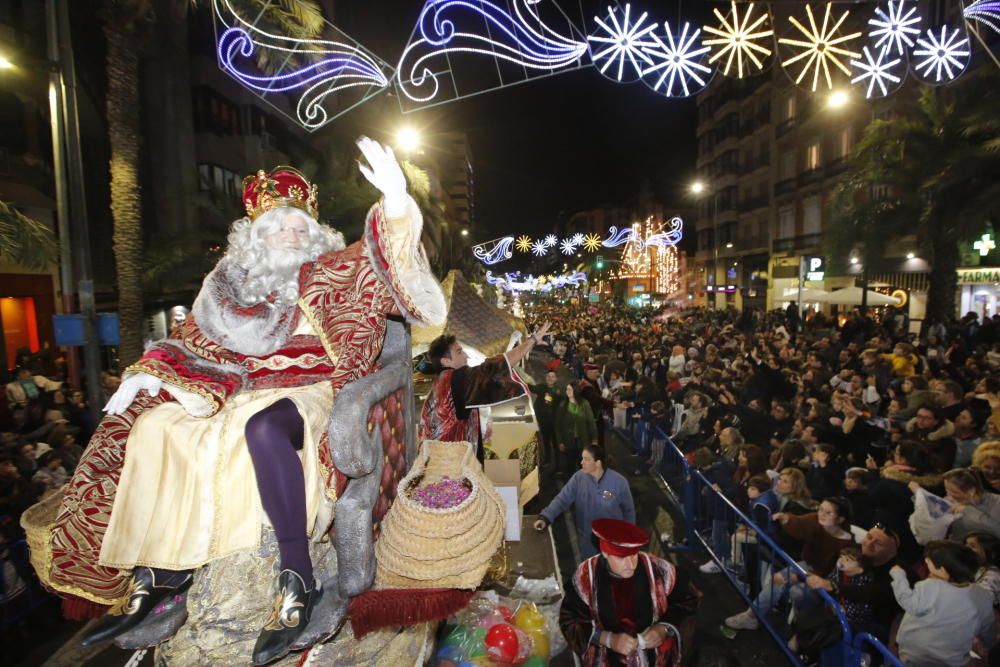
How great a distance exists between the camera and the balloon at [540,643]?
13.3 ft

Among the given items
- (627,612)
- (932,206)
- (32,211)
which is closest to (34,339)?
(32,211)

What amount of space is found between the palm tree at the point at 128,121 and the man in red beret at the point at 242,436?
9.23 meters

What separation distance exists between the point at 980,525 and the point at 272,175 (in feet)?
19.3

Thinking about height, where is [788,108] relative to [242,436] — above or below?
above

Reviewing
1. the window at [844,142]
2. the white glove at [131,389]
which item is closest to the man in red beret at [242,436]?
the white glove at [131,389]

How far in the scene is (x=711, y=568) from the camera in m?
6.91

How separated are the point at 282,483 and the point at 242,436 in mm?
296

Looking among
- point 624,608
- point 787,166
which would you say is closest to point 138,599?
point 624,608

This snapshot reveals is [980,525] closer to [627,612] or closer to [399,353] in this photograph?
[627,612]

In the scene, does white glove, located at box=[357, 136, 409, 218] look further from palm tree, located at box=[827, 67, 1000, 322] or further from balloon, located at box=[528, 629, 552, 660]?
palm tree, located at box=[827, 67, 1000, 322]

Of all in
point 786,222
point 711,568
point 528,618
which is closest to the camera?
point 528,618

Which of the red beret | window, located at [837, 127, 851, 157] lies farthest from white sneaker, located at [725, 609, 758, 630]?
window, located at [837, 127, 851, 157]

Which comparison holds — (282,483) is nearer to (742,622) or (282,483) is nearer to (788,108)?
(742,622)

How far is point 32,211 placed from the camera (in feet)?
49.3
